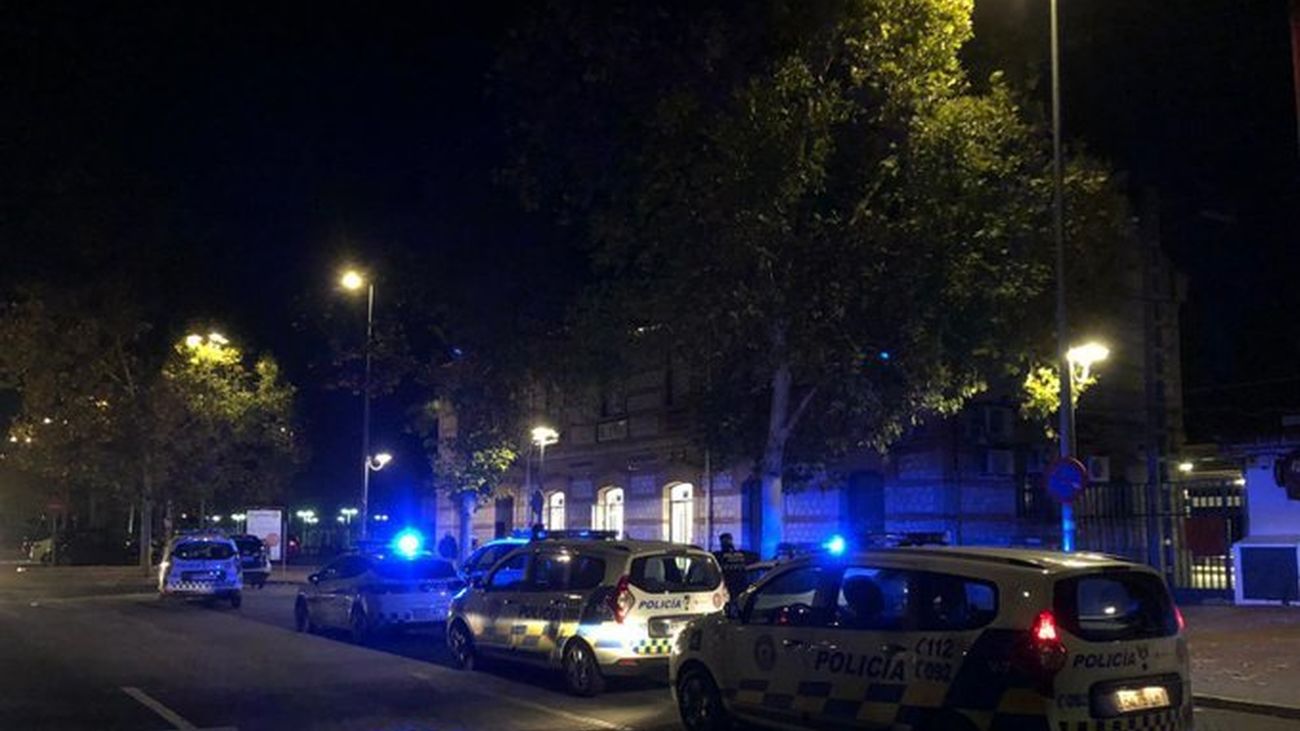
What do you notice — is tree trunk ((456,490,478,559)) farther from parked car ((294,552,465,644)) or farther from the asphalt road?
parked car ((294,552,465,644))

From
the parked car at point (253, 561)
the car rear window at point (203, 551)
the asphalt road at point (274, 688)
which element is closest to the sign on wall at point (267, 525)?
the parked car at point (253, 561)

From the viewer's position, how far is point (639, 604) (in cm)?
1309

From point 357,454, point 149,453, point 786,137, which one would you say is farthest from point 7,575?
point 786,137

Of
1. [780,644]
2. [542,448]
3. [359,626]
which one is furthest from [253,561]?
[780,644]

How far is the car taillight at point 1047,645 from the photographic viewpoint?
7.94 metres

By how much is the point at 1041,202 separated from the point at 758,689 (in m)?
10.7

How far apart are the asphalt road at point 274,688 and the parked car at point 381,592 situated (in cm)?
39

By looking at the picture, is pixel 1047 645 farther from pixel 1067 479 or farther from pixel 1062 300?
pixel 1062 300

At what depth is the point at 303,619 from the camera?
68.2ft

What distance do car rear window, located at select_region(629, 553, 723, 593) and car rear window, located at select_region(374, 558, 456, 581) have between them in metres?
6.86

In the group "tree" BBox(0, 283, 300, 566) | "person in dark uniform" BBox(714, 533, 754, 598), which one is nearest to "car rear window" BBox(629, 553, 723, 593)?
"person in dark uniform" BBox(714, 533, 754, 598)

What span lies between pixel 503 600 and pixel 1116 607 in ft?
26.6

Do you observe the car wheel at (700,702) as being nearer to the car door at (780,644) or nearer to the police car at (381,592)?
the car door at (780,644)

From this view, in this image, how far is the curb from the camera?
39.3 ft
